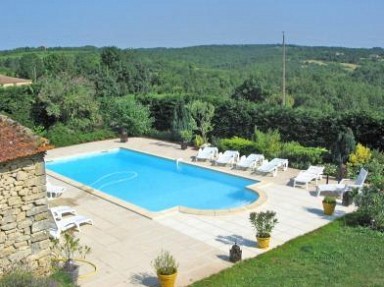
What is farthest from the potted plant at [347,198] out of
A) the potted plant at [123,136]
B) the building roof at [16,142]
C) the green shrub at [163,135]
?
the potted plant at [123,136]

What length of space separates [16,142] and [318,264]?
21.5 ft

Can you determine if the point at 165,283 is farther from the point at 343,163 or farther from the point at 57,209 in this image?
the point at 343,163

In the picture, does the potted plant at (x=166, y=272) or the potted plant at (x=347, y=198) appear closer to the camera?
the potted plant at (x=166, y=272)

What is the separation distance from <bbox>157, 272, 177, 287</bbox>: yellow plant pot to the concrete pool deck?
455mm

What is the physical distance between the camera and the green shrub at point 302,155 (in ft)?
60.0

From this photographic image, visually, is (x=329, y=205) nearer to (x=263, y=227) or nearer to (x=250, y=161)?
(x=263, y=227)

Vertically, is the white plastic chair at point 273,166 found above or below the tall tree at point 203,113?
below

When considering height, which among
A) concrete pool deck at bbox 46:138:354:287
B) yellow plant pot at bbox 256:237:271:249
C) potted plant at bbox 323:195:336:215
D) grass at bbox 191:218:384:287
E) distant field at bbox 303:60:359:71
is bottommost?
concrete pool deck at bbox 46:138:354:287

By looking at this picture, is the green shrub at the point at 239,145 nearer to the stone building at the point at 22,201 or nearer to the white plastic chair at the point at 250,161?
the white plastic chair at the point at 250,161

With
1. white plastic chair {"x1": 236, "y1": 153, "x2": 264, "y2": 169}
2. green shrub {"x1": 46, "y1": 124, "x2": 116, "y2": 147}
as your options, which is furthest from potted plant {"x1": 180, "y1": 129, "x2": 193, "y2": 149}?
green shrub {"x1": 46, "y1": 124, "x2": 116, "y2": 147}

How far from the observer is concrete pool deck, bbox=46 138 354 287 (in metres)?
9.88

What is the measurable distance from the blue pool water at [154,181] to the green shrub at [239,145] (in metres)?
2.15

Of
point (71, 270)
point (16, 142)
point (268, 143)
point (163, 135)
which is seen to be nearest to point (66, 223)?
point (71, 270)

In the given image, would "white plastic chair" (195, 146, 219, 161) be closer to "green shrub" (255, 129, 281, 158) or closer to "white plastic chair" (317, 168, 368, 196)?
"green shrub" (255, 129, 281, 158)
